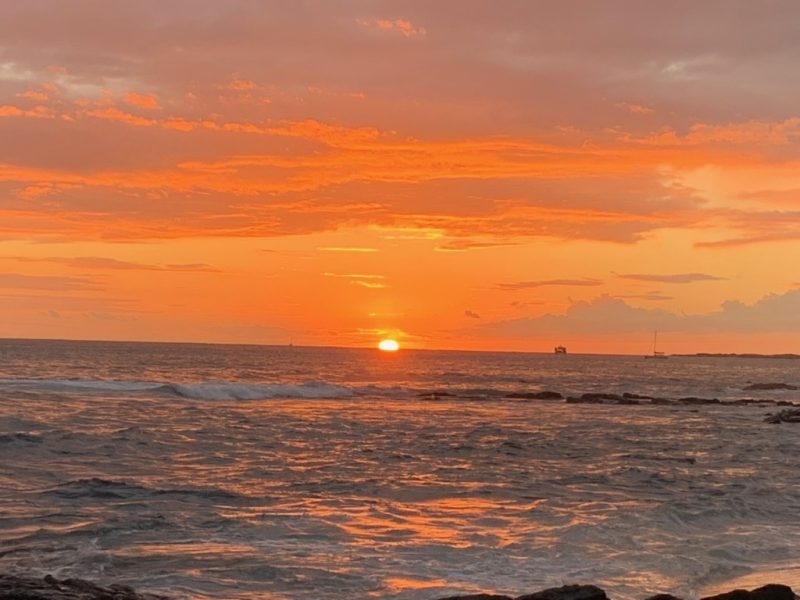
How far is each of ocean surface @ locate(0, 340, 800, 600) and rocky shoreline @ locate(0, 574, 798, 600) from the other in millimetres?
1570

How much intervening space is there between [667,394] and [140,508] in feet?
243

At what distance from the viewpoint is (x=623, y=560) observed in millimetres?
15445

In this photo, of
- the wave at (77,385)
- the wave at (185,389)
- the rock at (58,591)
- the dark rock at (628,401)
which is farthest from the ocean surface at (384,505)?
the dark rock at (628,401)

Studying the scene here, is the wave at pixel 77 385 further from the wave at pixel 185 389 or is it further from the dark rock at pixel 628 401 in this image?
the dark rock at pixel 628 401

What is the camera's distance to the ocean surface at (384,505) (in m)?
14.0

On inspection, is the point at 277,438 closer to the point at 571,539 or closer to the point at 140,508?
the point at 140,508

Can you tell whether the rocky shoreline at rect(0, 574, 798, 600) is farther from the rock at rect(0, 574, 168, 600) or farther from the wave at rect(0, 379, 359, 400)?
the wave at rect(0, 379, 359, 400)

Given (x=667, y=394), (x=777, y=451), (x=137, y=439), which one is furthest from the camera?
(x=667, y=394)

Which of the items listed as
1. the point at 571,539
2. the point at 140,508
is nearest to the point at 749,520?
the point at 571,539

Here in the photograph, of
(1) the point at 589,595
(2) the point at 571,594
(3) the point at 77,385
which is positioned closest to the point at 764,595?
(1) the point at 589,595

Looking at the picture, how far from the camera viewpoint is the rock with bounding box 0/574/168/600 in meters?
10.4

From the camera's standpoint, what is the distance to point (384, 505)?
20156 millimetres

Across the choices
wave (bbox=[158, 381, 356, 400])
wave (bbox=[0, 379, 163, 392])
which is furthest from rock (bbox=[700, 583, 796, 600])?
wave (bbox=[0, 379, 163, 392])

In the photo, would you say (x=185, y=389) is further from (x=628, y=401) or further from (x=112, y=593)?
(x=112, y=593)
